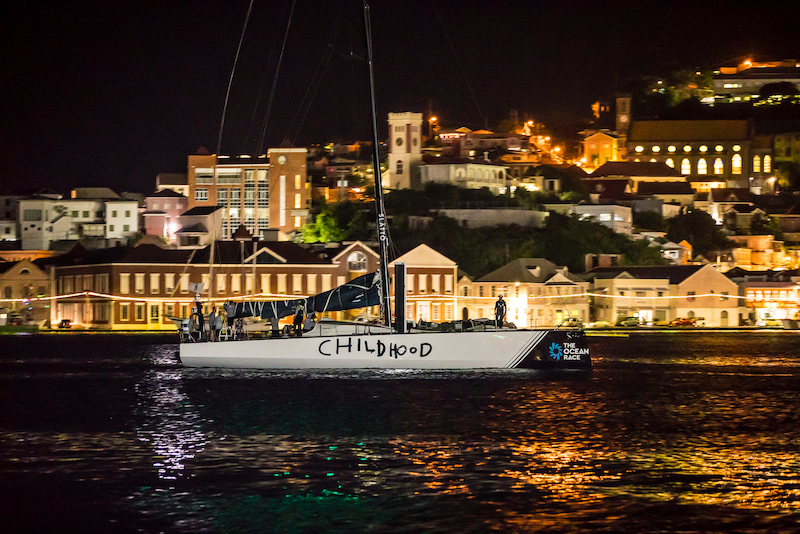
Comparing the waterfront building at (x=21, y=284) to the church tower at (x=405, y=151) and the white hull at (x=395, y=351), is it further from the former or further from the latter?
the white hull at (x=395, y=351)

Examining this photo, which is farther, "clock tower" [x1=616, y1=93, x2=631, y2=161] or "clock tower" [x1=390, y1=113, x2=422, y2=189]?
"clock tower" [x1=616, y1=93, x2=631, y2=161]

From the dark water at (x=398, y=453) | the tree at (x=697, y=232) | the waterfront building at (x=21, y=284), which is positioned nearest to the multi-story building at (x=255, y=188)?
the waterfront building at (x=21, y=284)

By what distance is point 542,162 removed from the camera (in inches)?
5650

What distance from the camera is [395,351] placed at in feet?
116

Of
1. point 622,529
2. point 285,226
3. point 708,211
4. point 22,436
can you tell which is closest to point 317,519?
point 622,529

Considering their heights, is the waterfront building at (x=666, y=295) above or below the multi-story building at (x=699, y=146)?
below

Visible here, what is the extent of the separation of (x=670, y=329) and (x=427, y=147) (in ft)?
214

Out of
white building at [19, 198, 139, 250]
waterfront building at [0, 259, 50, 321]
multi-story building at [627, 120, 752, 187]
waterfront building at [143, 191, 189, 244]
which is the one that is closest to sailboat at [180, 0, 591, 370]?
waterfront building at [0, 259, 50, 321]

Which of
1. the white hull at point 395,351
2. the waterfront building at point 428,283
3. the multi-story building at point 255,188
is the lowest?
the white hull at point 395,351

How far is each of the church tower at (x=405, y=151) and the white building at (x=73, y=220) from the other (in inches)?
1128

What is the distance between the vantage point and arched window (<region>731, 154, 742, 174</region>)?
158750 millimetres

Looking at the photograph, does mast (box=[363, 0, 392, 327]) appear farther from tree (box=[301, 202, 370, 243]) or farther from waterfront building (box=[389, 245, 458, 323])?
tree (box=[301, 202, 370, 243])

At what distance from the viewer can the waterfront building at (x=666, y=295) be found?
94.4 m

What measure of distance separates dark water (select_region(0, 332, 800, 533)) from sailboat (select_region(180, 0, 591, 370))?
89cm
